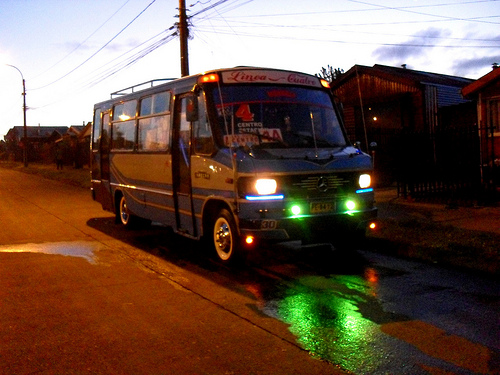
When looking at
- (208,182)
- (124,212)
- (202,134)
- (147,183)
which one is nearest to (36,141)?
(124,212)

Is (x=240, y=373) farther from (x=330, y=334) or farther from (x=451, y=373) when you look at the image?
(x=451, y=373)

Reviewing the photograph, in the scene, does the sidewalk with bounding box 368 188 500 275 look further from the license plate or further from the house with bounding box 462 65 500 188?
the house with bounding box 462 65 500 188

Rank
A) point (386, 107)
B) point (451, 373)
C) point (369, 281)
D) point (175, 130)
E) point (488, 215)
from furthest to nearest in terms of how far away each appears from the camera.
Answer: point (386, 107) < point (488, 215) < point (175, 130) < point (369, 281) < point (451, 373)

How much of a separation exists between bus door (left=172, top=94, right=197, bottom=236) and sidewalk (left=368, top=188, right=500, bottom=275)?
3144mm

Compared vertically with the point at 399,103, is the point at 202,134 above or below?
below

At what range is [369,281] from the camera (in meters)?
7.59

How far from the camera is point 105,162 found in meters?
13.5

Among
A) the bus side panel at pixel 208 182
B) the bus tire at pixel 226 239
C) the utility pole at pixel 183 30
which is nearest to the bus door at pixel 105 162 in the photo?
the bus side panel at pixel 208 182

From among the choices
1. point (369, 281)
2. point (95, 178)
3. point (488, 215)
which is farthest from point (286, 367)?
point (95, 178)

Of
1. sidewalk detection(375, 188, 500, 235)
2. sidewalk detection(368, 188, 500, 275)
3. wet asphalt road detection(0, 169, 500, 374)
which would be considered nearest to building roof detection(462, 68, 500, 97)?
sidewalk detection(375, 188, 500, 235)

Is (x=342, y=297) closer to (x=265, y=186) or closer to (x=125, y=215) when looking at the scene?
(x=265, y=186)

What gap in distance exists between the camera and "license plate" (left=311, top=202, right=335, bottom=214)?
26.6ft

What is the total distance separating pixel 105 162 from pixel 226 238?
5.95 m

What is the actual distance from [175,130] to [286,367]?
5.60 m
